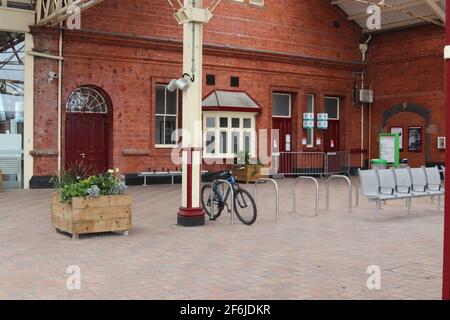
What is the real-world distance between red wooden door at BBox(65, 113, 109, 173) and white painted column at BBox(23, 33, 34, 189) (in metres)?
1.16

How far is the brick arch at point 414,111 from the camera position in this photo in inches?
872

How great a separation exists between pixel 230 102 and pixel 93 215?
12057 millimetres

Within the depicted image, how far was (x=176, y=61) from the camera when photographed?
1964 centimetres

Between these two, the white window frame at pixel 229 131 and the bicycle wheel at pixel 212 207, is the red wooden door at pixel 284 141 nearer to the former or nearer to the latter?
the white window frame at pixel 229 131

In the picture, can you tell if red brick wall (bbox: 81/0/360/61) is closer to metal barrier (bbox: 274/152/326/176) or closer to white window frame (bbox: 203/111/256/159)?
white window frame (bbox: 203/111/256/159)

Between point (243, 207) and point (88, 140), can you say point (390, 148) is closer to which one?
point (88, 140)

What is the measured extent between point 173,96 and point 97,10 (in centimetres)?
381

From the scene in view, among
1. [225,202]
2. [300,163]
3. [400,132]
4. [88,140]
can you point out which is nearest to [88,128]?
[88,140]

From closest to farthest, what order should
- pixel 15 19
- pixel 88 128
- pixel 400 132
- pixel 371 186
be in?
pixel 371 186 → pixel 15 19 → pixel 88 128 → pixel 400 132

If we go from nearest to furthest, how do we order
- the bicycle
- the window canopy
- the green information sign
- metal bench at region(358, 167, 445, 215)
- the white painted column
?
the bicycle, metal bench at region(358, 167, 445, 215), the white painted column, the window canopy, the green information sign

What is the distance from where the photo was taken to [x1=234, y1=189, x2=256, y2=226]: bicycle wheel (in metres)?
10.5

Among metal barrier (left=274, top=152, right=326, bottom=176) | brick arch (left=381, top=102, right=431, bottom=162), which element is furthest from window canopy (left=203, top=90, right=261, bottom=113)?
brick arch (left=381, top=102, right=431, bottom=162)

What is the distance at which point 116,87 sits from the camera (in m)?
18.5

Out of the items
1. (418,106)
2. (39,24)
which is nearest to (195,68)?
(39,24)
